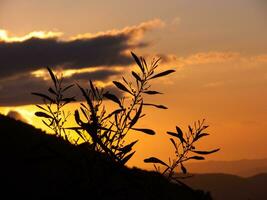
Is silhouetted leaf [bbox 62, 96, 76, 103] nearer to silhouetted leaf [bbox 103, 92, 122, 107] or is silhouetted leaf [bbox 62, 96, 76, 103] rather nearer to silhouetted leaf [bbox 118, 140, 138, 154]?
silhouetted leaf [bbox 103, 92, 122, 107]

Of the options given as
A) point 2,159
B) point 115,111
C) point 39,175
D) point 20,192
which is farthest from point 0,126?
point 115,111

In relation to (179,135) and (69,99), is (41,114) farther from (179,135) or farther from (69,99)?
(179,135)

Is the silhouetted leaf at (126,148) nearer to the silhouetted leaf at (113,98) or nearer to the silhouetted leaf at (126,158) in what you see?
the silhouetted leaf at (126,158)

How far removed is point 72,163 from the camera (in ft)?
19.4

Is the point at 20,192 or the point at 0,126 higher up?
the point at 0,126

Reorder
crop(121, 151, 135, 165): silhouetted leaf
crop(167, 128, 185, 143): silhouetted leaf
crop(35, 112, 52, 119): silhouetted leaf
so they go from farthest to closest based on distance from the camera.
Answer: crop(35, 112, 52, 119): silhouetted leaf
crop(167, 128, 185, 143): silhouetted leaf
crop(121, 151, 135, 165): silhouetted leaf

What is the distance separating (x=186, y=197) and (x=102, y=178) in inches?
984

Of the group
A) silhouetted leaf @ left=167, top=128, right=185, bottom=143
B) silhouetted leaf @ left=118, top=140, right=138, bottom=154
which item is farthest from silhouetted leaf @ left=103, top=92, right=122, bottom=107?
silhouetted leaf @ left=167, top=128, right=185, bottom=143

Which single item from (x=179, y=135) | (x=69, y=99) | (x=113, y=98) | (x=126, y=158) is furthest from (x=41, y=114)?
(x=179, y=135)

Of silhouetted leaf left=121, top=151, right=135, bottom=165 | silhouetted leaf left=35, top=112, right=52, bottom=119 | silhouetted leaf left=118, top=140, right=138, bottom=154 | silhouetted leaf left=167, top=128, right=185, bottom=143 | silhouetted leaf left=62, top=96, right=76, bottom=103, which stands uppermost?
silhouetted leaf left=62, top=96, right=76, bottom=103

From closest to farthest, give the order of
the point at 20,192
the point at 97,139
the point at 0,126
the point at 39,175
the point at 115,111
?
the point at 97,139
the point at 115,111
the point at 20,192
the point at 39,175
the point at 0,126

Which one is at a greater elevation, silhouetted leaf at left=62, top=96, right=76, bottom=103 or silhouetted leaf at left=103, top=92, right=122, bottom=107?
silhouetted leaf at left=62, top=96, right=76, bottom=103

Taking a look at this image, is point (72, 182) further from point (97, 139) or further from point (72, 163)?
point (97, 139)

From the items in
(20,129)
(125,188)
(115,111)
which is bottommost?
(125,188)
